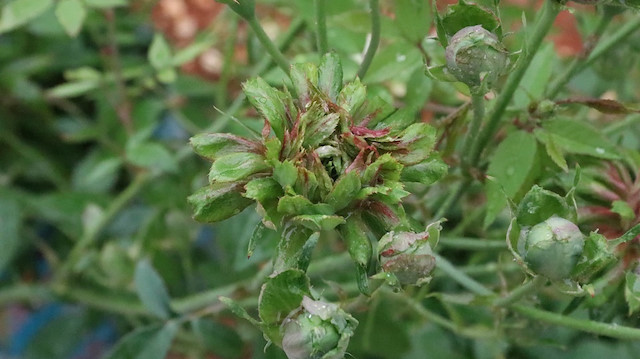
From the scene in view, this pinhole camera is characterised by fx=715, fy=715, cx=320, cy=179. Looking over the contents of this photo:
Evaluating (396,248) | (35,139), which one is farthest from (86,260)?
(396,248)

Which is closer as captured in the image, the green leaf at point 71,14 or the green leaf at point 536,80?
the green leaf at point 536,80

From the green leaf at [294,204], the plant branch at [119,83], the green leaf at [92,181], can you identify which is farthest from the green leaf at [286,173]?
the green leaf at [92,181]

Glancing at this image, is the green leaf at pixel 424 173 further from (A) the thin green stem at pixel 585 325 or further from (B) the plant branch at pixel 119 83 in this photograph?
(B) the plant branch at pixel 119 83

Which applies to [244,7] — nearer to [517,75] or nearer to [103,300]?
[517,75]

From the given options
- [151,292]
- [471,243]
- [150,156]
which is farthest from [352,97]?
[150,156]

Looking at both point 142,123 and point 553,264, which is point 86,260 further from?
point 553,264

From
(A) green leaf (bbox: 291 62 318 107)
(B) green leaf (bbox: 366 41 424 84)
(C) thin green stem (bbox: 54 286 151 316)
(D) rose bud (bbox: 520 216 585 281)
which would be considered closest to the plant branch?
(C) thin green stem (bbox: 54 286 151 316)
